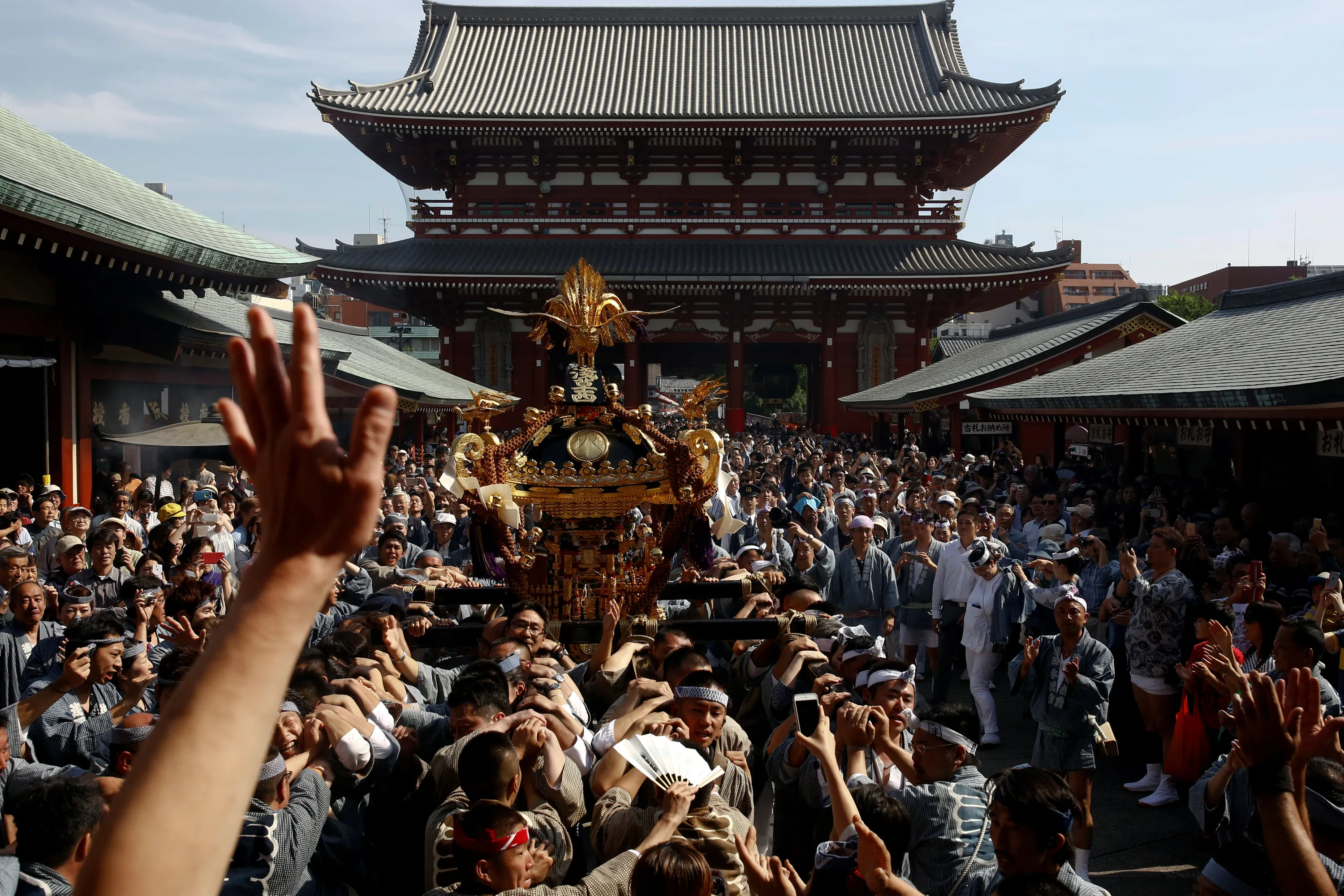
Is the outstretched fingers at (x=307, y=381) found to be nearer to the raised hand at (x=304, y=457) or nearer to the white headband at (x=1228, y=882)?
the raised hand at (x=304, y=457)

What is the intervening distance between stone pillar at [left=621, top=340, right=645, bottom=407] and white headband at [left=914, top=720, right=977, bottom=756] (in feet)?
73.9

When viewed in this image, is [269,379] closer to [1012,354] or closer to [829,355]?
[1012,354]

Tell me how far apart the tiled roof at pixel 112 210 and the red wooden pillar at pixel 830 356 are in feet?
55.6

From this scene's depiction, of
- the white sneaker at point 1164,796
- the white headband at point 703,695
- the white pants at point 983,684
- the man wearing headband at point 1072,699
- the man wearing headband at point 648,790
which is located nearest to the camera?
the man wearing headband at point 648,790

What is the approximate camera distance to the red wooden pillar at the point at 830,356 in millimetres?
26766

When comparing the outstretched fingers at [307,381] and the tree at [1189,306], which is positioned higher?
the tree at [1189,306]

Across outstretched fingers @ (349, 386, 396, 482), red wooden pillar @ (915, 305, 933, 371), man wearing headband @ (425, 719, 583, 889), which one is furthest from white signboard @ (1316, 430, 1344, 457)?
red wooden pillar @ (915, 305, 933, 371)

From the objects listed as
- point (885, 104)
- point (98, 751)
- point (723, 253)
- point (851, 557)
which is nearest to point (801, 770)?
point (98, 751)

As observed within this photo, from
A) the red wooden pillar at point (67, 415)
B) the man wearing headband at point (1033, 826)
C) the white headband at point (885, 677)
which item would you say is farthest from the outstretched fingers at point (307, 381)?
the red wooden pillar at point (67, 415)

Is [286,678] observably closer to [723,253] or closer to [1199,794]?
[1199,794]

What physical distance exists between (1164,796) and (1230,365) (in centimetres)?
532

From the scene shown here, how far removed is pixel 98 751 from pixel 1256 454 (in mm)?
10926

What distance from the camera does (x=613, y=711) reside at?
4.22m

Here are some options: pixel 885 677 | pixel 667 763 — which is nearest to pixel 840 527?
pixel 885 677
